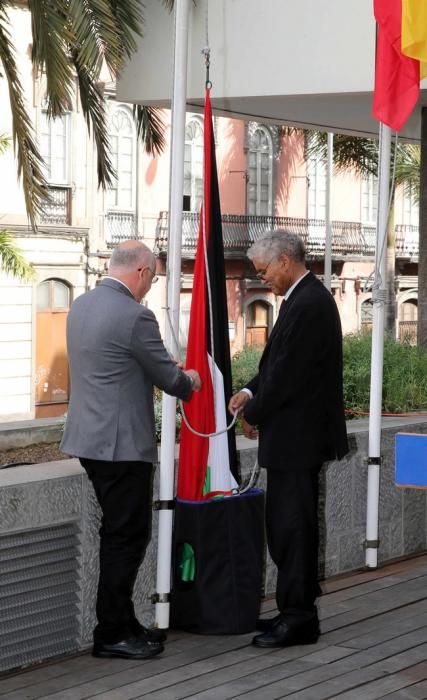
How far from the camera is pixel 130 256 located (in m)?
5.66

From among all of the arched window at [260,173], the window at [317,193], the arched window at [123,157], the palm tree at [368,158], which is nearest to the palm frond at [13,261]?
the palm tree at [368,158]

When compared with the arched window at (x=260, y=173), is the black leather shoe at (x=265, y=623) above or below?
below

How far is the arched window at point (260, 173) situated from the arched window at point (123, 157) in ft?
18.7

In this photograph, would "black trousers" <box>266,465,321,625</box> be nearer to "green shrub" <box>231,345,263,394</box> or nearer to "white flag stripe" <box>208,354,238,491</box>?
"white flag stripe" <box>208,354,238,491</box>

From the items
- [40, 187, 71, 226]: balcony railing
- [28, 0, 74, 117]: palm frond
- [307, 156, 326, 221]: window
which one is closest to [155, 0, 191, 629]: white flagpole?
[28, 0, 74, 117]: palm frond

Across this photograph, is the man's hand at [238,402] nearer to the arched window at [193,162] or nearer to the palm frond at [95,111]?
the palm frond at [95,111]

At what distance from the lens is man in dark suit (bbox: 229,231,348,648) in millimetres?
5867

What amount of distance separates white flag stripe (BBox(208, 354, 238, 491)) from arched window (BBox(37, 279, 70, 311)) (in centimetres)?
2723

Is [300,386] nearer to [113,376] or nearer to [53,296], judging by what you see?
[113,376]

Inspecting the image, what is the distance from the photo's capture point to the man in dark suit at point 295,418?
19.2ft

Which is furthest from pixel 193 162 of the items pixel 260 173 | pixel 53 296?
pixel 53 296

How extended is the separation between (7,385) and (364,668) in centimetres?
2701

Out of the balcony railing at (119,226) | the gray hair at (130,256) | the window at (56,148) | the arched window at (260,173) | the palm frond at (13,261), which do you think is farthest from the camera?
the arched window at (260,173)

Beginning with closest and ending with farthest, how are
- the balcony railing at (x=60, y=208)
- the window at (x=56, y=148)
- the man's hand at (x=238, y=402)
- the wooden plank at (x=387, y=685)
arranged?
the wooden plank at (x=387, y=685)
the man's hand at (x=238, y=402)
the balcony railing at (x=60, y=208)
the window at (x=56, y=148)
